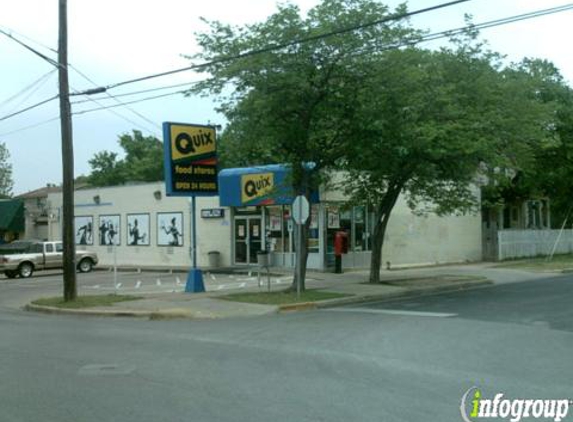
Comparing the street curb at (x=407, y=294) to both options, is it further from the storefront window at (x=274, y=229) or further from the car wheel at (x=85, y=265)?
the car wheel at (x=85, y=265)

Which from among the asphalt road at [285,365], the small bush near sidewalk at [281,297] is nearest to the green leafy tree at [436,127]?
the small bush near sidewalk at [281,297]

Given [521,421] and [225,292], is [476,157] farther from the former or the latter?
[521,421]

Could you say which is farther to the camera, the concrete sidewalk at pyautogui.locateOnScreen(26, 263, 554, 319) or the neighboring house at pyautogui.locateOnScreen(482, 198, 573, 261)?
the neighboring house at pyautogui.locateOnScreen(482, 198, 573, 261)

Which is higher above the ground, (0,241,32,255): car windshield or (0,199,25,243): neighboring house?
(0,199,25,243): neighboring house

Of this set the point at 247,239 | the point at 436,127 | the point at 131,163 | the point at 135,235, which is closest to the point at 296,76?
the point at 436,127

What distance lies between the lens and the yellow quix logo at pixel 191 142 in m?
20.1

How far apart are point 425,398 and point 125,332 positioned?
24.4ft

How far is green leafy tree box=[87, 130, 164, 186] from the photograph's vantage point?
60.6 m

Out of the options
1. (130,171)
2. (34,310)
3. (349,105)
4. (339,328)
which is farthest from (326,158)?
(130,171)

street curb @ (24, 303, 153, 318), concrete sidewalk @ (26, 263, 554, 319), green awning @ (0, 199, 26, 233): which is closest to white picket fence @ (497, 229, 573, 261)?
concrete sidewalk @ (26, 263, 554, 319)

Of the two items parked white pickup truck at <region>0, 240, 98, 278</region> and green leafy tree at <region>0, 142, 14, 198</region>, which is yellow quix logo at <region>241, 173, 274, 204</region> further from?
green leafy tree at <region>0, 142, 14, 198</region>

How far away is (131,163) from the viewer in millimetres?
66000

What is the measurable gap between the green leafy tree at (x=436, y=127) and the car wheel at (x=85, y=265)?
15749 millimetres

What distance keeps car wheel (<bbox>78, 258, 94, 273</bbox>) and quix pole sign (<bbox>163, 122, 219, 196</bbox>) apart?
594 inches
